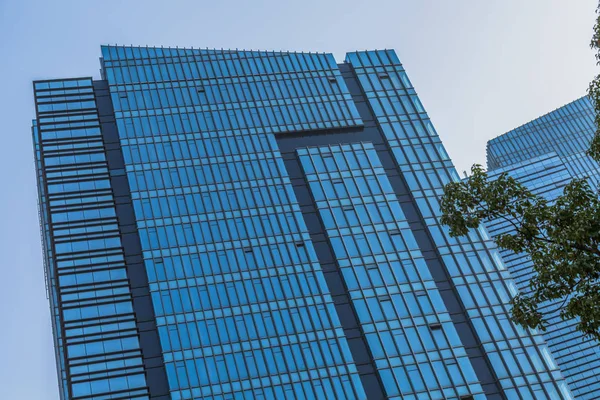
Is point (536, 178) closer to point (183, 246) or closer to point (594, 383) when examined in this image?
point (594, 383)

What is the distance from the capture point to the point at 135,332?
239 feet

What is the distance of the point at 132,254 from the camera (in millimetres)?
78250

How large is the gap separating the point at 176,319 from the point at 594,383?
11799 cm

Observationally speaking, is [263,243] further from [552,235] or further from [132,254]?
[552,235]

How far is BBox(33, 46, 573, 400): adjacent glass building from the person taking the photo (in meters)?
71.1

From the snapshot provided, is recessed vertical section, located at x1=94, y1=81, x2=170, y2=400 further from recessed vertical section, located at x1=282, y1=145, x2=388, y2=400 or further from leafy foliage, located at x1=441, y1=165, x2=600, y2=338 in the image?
leafy foliage, located at x1=441, y1=165, x2=600, y2=338

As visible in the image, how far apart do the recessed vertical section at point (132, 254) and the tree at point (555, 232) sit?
47.4 m

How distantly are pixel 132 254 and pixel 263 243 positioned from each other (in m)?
12.7

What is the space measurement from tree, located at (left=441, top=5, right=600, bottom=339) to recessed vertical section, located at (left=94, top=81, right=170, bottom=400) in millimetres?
47404

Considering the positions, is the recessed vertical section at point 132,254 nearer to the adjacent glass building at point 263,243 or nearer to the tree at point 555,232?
the adjacent glass building at point 263,243

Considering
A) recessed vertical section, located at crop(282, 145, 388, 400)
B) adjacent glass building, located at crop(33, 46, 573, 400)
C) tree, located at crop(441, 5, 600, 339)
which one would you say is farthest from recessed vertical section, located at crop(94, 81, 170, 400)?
tree, located at crop(441, 5, 600, 339)

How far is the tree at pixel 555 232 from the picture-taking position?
24547 mm

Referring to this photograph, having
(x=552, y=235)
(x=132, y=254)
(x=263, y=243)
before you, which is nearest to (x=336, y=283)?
(x=263, y=243)

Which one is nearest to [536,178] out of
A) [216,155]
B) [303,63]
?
[303,63]
